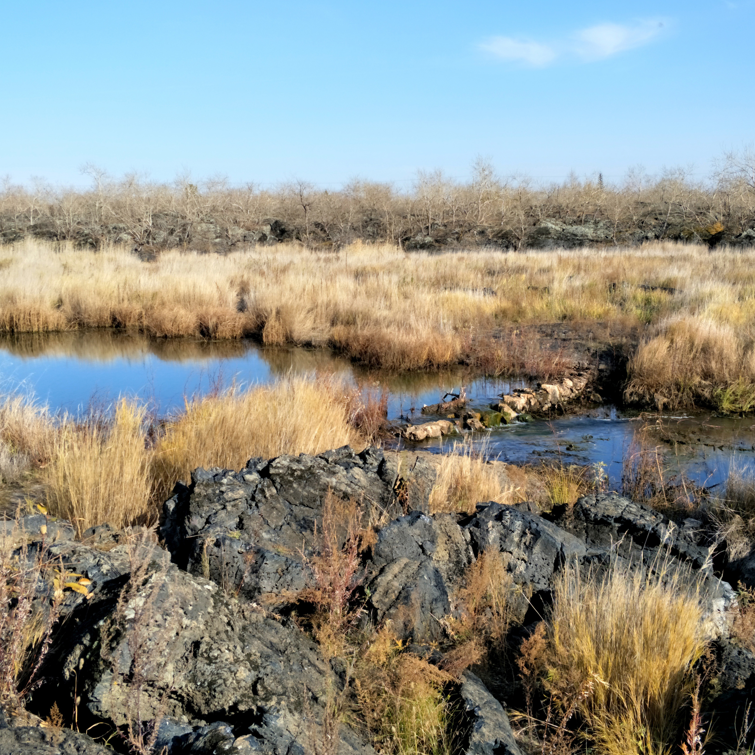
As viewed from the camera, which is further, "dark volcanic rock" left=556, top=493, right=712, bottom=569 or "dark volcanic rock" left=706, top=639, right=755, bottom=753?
"dark volcanic rock" left=556, top=493, right=712, bottom=569

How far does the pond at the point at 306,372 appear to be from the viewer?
7594 mm

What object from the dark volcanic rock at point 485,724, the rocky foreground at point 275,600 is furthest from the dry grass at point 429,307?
the dark volcanic rock at point 485,724

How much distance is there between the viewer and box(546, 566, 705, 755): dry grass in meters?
2.92

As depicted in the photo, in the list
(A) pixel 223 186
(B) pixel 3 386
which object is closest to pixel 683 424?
(B) pixel 3 386

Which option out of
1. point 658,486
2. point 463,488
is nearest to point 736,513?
point 658,486

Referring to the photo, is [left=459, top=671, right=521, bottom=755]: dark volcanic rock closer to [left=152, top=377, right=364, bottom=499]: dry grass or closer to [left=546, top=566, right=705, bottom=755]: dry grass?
[left=546, top=566, right=705, bottom=755]: dry grass

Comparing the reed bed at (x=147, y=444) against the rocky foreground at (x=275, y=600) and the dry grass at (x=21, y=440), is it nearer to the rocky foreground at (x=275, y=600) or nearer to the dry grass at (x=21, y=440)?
the dry grass at (x=21, y=440)

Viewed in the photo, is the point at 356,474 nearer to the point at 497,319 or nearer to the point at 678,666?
the point at 678,666

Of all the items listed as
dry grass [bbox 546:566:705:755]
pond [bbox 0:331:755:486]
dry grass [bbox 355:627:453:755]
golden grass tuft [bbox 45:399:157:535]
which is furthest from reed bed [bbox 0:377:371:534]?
dry grass [bbox 546:566:705:755]

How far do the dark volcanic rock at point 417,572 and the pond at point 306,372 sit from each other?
8.12 feet

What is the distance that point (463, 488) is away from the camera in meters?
5.29

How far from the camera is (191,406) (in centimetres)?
661

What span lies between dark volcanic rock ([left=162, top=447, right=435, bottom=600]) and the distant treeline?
25.0 metres

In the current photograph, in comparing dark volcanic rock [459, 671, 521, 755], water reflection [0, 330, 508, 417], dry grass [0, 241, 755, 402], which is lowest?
dark volcanic rock [459, 671, 521, 755]
